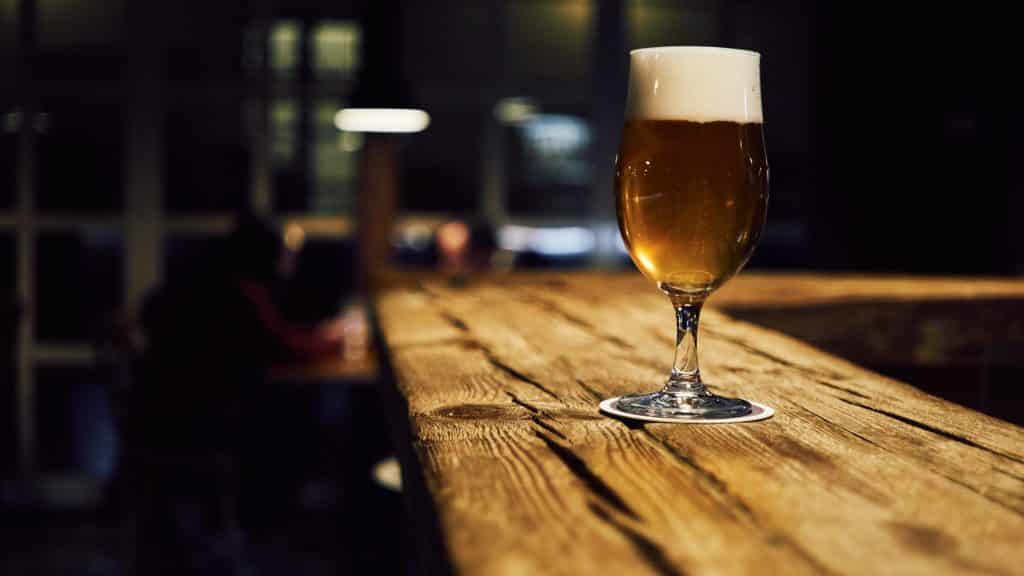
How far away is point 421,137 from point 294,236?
104 cm

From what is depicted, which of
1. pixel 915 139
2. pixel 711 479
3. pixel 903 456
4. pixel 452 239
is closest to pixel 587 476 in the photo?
pixel 711 479

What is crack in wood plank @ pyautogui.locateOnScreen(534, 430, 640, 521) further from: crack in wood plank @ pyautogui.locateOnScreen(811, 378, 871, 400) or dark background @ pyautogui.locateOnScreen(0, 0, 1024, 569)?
dark background @ pyautogui.locateOnScreen(0, 0, 1024, 569)

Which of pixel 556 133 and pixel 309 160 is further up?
pixel 556 133

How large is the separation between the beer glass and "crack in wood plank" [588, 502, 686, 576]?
0.91 feet

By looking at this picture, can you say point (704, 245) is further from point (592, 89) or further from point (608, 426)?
point (592, 89)

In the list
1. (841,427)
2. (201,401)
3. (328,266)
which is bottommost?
(201,401)

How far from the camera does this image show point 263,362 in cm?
425

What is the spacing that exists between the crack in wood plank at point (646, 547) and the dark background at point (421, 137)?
5279mm

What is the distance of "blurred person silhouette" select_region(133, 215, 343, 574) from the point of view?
387 cm

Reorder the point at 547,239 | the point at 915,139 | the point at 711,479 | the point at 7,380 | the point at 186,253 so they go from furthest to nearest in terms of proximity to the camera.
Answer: the point at 915,139 → the point at 547,239 → the point at 186,253 → the point at 7,380 → the point at 711,479

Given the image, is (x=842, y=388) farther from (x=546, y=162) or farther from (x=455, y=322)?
(x=546, y=162)

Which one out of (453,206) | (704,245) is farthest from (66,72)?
(704,245)

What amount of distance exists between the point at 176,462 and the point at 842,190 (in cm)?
465

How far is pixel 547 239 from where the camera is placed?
259 inches
